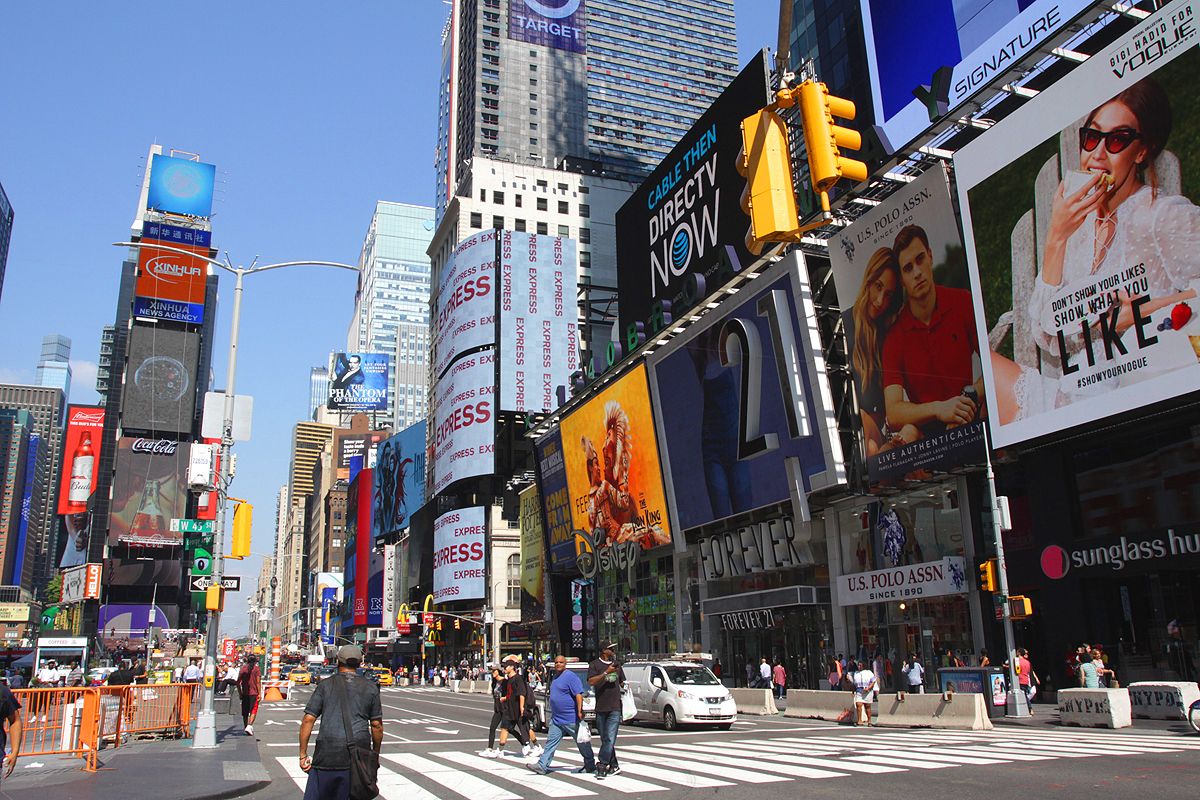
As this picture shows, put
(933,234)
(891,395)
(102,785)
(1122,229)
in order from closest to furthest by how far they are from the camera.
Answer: (102,785) < (1122,229) < (933,234) < (891,395)

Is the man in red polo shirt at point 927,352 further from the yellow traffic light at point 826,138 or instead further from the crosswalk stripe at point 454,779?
the crosswalk stripe at point 454,779

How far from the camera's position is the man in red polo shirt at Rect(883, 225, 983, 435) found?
28.7 m

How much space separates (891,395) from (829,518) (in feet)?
24.8

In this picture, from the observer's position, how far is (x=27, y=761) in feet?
52.9

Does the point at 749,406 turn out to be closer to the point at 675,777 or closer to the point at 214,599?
the point at 214,599

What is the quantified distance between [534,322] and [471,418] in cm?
1037

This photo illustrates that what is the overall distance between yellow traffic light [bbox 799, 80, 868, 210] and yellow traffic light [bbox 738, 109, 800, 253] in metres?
0.62

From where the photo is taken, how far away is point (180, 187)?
112 m

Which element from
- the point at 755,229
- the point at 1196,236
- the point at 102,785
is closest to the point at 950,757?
the point at 755,229

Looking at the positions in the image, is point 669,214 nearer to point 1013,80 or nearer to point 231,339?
point 1013,80

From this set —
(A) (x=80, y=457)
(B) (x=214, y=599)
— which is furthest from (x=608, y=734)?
(A) (x=80, y=457)

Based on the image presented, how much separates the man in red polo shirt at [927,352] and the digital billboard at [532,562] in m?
42.7

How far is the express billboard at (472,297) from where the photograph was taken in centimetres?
8356

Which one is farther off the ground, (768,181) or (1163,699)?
(768,181)
